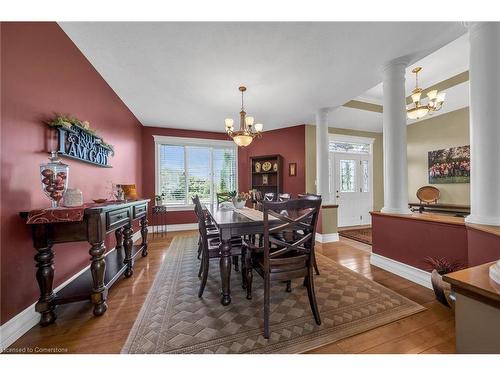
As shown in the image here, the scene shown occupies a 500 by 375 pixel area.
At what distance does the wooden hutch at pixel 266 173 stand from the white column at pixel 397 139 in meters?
2.70

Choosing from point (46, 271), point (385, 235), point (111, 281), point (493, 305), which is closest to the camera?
point (493, 305)

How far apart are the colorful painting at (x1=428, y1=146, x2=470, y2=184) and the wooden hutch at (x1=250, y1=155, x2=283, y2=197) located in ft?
11.9

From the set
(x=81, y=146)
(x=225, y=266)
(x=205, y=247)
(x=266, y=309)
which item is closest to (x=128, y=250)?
(x=205, y=247)

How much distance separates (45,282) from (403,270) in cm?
347

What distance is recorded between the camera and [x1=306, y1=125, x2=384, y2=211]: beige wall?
187 inches

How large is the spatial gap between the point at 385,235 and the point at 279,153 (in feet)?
10.4

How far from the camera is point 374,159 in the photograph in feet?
18.3

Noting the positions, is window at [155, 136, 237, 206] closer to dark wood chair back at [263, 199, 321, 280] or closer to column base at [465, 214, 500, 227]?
dark wood chair back at [263, 199, 321, 280]

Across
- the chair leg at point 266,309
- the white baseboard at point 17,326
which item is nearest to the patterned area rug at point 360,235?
the chair leg at point 266,309

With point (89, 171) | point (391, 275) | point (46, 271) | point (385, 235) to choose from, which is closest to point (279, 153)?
point (385, 235)

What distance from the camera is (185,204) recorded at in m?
5.15

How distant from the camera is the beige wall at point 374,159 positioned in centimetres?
475
